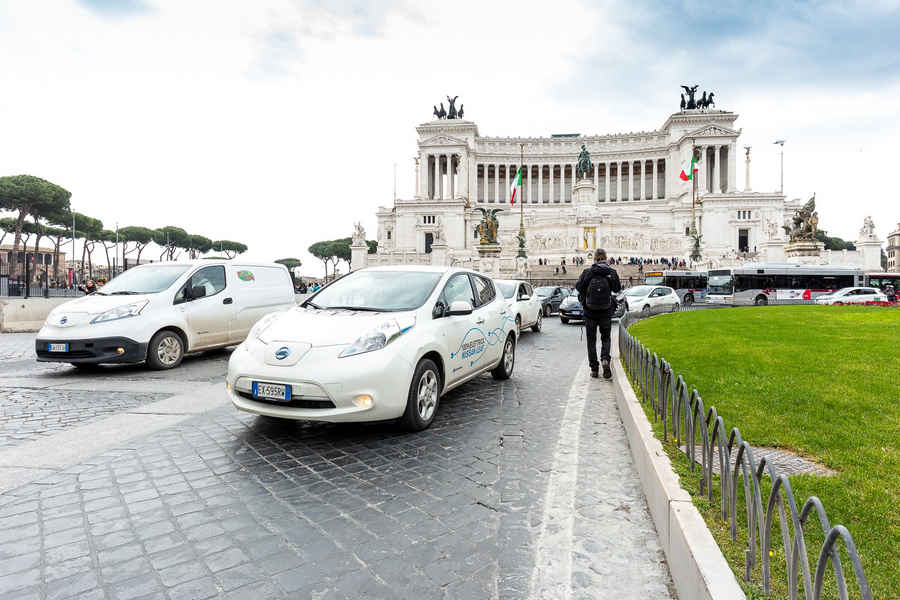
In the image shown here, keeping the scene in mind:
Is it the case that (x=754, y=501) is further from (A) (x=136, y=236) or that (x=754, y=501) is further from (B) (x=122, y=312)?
(A) (x=136, y=236)

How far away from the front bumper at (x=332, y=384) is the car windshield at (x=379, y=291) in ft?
3.10

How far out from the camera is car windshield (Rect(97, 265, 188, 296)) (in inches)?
341

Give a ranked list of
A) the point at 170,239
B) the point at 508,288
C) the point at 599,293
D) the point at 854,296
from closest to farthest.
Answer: the point at 599,293 → the point at 508,288 → the point at 854,296 → the point at 170,239

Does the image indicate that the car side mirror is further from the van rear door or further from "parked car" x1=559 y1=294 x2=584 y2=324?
"parked car" x1=559 y1=294 x2=584 y2=324

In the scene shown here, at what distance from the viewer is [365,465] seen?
418 centimetres

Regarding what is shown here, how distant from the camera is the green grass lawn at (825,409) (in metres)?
2.65

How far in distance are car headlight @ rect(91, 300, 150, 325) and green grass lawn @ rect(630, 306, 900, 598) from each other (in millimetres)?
8230

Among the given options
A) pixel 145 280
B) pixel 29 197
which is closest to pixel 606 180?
pixel 29 197

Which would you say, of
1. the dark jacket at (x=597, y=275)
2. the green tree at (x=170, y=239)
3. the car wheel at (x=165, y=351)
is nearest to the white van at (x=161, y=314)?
the car wheel at (x=165, y=351)

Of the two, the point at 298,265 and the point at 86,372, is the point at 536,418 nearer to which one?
the point at 86,372

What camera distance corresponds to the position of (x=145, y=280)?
8953 mm

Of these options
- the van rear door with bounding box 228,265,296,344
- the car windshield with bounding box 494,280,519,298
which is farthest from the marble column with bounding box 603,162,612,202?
the van rear door with bounding box 228,265,296,344

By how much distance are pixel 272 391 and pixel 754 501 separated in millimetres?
3823

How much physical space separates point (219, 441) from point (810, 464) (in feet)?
16.6
